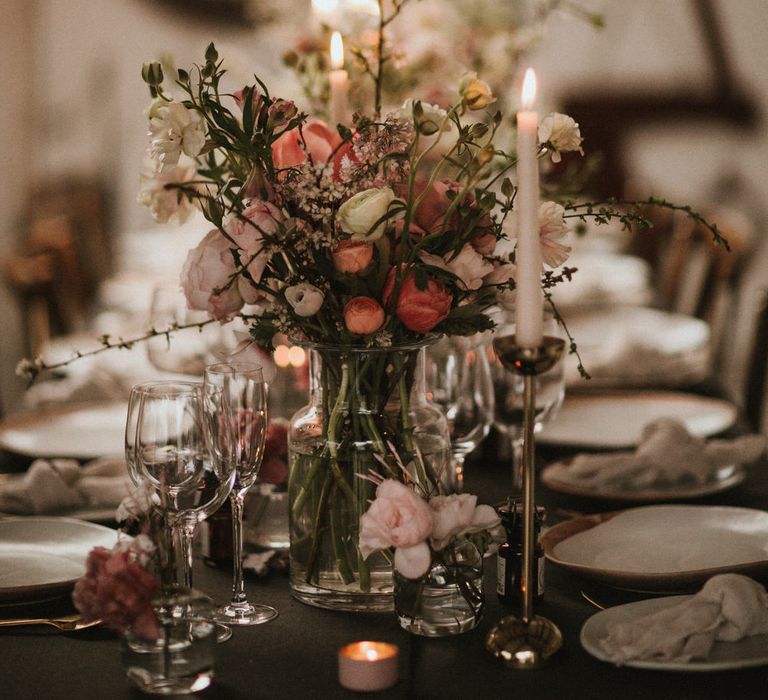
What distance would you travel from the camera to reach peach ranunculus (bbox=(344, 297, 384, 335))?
1.05 meters

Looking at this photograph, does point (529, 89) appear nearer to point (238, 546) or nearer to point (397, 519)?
point (397, 519)

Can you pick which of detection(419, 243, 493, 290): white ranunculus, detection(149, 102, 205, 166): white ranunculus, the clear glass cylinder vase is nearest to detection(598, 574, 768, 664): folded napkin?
the clear glass cylinder vase

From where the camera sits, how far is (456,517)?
1.02 m

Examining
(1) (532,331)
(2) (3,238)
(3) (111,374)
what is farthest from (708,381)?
(2) (3,238)

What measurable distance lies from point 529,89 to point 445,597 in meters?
0.48

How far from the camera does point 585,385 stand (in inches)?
83.1

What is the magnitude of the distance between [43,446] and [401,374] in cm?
83

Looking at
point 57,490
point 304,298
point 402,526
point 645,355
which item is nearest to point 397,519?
point 402,526

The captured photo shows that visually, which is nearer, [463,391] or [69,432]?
[463,391]

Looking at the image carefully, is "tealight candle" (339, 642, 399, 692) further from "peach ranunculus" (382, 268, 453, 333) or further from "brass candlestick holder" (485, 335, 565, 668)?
"peach ranunculus" (382, 268, 453, 333)

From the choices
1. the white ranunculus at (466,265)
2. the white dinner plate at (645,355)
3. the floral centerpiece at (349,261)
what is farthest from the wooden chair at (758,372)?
the white ranunculus at (466,265)

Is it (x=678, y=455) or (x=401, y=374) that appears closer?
(x=401, y=374)

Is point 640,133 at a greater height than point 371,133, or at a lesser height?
greater

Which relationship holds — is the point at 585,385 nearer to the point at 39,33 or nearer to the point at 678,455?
the point at 678,455
